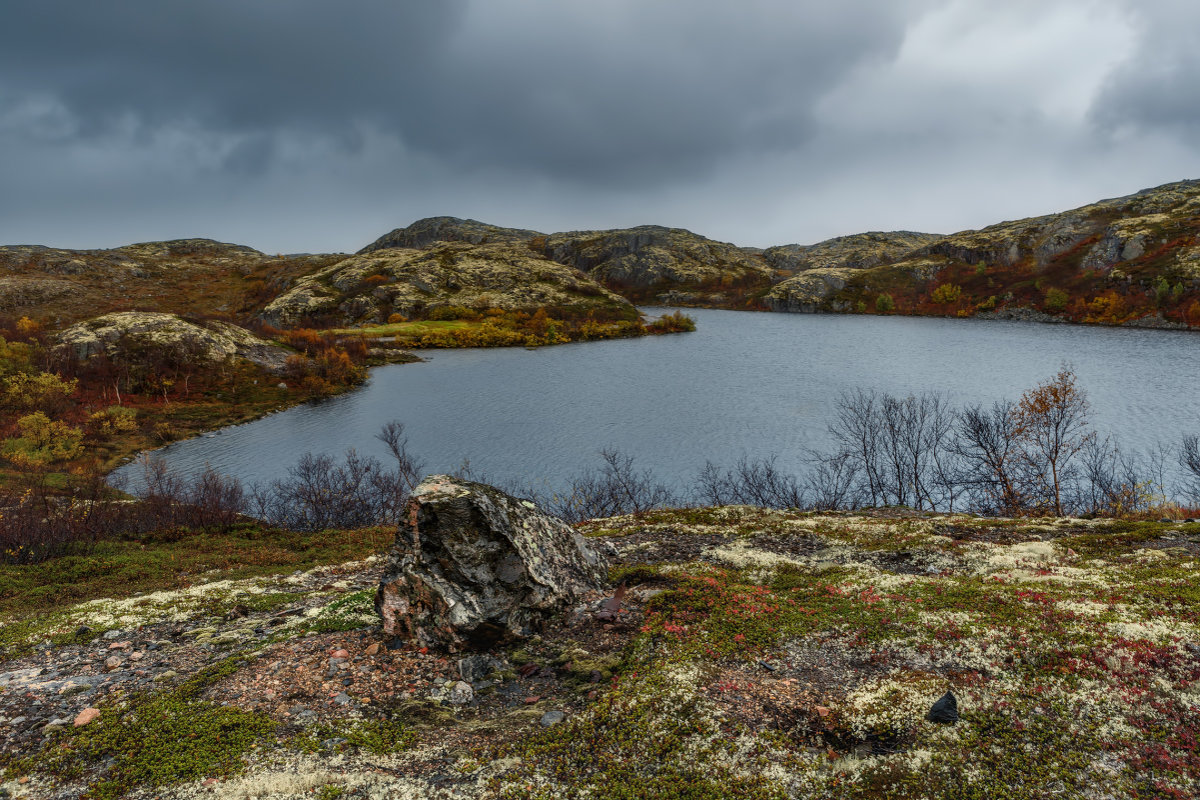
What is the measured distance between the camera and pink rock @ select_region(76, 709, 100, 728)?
1040 centimetres

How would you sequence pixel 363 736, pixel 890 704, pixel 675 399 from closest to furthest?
1. pixel 363 736
2. pixel 890 704
3. pixel 675 399

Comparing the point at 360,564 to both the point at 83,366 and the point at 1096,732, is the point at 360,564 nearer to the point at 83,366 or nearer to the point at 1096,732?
the point at 1096,732

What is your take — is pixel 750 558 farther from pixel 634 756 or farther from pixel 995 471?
pixel 995 471

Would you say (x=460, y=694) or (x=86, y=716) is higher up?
(x=86, y=716)

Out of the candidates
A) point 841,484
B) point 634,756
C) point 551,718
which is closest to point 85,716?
point 551,718

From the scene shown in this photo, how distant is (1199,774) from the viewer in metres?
7.91

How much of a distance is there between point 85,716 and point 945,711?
54.4 ft

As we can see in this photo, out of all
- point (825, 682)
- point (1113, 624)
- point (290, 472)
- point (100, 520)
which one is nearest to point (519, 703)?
point (825, 682)

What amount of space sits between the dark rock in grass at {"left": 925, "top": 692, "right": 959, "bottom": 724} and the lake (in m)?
42.2

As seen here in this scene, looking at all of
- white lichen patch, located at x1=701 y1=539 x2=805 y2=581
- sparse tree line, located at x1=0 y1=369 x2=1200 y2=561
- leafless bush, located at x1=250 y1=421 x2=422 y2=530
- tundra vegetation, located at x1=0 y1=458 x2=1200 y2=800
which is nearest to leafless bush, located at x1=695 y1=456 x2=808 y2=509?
sparse tree line, located at x1=0 y1=369 x2=1200 y2=561

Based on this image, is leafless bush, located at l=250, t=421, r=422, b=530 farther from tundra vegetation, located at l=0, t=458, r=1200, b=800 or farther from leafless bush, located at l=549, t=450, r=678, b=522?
tundra vegetation, located at l=0, t=458, r=1200, b=800

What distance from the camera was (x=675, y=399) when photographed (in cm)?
8200

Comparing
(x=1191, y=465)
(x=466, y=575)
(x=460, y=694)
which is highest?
(x=466, y=575)

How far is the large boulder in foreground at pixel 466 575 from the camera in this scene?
1379 cm
